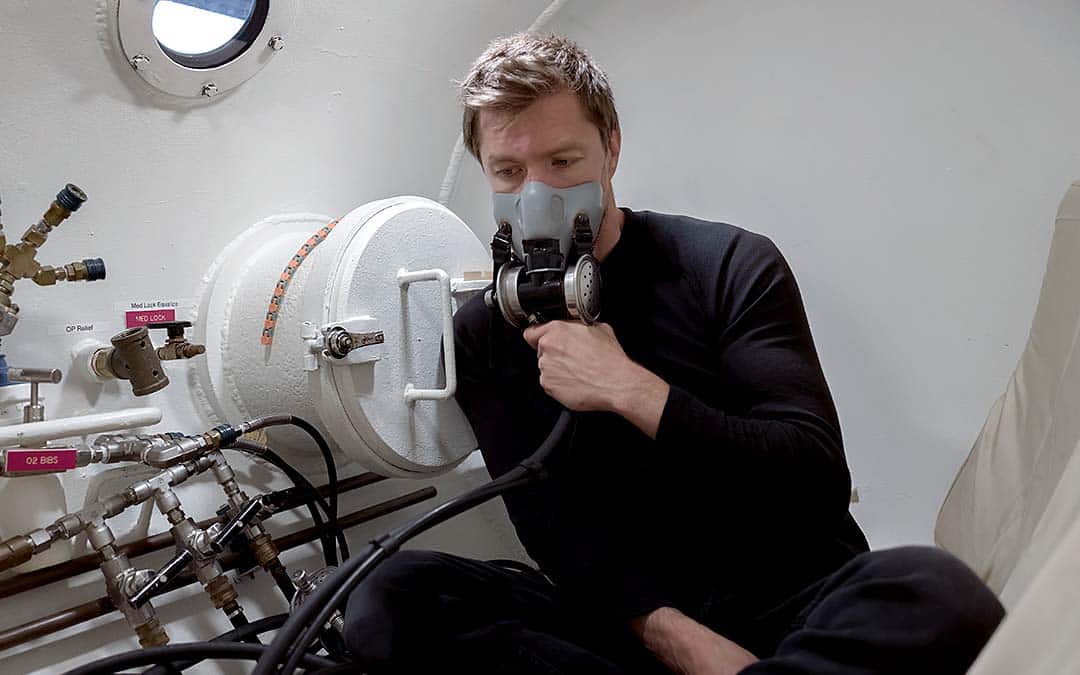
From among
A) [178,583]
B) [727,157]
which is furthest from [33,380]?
[727,157]

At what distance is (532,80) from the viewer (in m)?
1.17

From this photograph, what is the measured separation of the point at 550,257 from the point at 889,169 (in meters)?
0.79

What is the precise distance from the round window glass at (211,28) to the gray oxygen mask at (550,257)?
0.58 m

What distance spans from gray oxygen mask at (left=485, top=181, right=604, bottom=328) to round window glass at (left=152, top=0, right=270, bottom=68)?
0.58 m

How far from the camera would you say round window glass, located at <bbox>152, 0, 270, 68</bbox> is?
4.47 feet

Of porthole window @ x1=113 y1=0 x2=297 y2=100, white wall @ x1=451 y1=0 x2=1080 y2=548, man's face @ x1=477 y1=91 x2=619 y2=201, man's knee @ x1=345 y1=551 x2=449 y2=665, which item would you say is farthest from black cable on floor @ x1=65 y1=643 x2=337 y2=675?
white wall @ x1=451 y1=0 x2=1080 y2=548

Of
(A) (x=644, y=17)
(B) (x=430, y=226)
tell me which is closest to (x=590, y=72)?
(B) (x=430, y=226)

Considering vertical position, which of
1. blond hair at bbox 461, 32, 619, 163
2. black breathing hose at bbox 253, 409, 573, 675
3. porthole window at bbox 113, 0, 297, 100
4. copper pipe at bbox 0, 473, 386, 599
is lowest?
copper pipe at bbox 0, 473, 386, 599

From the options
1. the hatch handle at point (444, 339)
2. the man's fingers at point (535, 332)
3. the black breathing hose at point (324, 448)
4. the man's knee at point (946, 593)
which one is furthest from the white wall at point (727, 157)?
the man's knee at point (946, 593)

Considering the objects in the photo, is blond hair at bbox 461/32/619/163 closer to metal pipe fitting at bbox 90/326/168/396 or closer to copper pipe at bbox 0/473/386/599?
metal pipe fitting at bbox 90/326/168/396

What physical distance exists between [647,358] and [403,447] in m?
0.41

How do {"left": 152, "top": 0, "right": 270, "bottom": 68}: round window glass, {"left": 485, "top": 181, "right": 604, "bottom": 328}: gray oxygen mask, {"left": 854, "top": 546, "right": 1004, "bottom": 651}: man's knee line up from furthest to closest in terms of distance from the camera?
{"left": 152, "top": 0, "right": 270, "bottom": 68}: round window glass, {"left": 485, "top": 181, "right": 604, "bottom": 328}: gray oxygen mask, {"left": 854, "top": 546, "right": 1004, "bottom": 651}: man's knee

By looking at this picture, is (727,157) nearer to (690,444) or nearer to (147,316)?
(690,444)

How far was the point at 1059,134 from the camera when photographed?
142 centimetres
